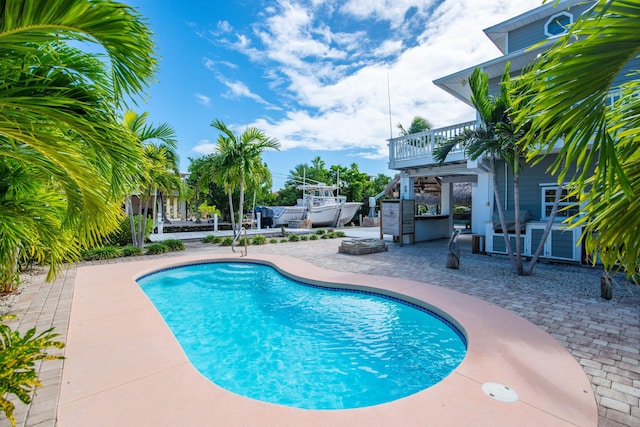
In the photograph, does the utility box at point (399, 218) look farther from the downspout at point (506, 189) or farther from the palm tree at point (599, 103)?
the palm tree at point (599, 103)

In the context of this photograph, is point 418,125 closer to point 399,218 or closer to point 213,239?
point 399,218

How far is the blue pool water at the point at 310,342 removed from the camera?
3502mm

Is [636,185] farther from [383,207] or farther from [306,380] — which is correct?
[383,207]

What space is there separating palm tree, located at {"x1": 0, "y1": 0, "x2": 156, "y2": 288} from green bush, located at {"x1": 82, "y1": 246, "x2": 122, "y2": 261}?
7301mm

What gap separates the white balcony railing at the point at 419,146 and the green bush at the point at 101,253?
10.7 meters

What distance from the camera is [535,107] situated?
1683 millimetres

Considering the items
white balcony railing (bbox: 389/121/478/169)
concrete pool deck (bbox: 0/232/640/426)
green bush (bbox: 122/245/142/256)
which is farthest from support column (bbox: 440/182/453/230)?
green bush (bbox: 122/245/142/256)

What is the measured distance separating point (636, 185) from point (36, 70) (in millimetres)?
3809

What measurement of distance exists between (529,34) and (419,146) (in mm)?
4992

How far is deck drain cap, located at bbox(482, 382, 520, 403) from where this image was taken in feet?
8.49

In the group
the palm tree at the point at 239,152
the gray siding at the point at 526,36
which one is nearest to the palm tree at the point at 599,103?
the gray siding at the point at 526,36

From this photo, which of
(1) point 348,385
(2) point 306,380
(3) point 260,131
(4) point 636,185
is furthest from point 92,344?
(3) point 260,131

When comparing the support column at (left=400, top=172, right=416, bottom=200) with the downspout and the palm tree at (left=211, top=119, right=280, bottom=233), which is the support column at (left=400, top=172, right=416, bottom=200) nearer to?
the downspout

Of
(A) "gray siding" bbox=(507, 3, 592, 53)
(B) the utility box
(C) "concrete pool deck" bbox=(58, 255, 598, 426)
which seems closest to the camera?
(C) "concrete pool deck" bbox=(58, 255, 598, 426)
